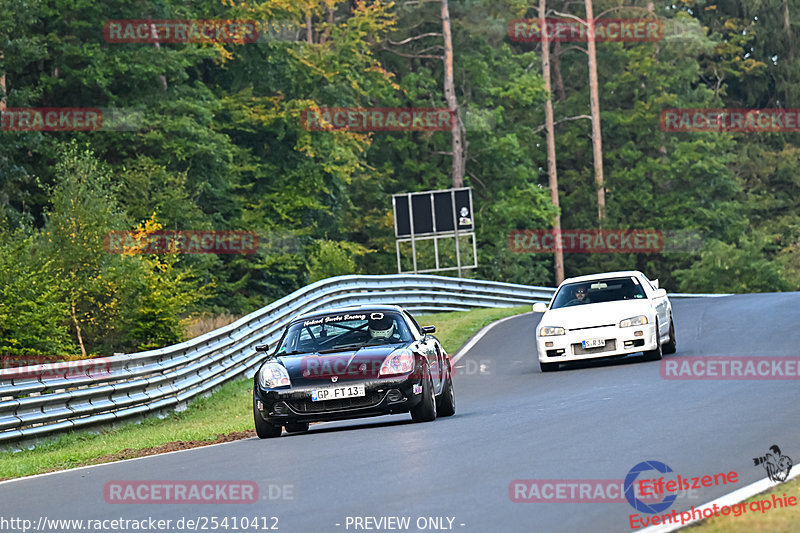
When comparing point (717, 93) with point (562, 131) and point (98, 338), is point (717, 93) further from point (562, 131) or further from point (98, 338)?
point (98, 338)

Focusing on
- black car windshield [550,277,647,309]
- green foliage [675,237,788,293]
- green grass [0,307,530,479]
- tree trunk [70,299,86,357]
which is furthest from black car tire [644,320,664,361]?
green foliage [675,237,788,293]

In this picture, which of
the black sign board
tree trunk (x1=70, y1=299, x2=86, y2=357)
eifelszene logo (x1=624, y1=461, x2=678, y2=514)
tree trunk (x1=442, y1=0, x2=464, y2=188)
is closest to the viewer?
eifelszene logo (x1=624, y1=461, x2=678, y2=514)

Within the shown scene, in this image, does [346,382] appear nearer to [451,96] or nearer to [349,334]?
[349,334]

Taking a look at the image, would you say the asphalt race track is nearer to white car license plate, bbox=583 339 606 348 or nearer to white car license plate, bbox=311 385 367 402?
white car license plate, bbox=311 385 367 402

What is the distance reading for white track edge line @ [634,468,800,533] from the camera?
7738 mm

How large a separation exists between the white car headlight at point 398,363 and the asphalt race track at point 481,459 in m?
0.61

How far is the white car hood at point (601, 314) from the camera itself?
71.5 feet

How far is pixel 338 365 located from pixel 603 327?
798 centimetres

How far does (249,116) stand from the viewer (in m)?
49.5

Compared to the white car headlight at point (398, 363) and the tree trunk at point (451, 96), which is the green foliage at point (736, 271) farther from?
the white car headlight at point (398, 363)

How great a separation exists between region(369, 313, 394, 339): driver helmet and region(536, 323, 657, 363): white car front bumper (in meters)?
6.50

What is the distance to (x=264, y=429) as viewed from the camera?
15.1m

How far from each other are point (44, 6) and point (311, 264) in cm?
1376

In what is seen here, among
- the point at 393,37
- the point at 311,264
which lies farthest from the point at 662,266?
the point at 311,264
